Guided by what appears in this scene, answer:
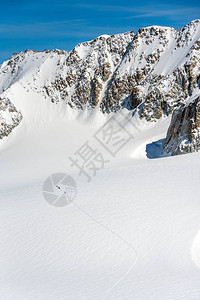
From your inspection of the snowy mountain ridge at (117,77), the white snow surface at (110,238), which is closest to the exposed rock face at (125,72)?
the snowy mountain ridge at (117,77)

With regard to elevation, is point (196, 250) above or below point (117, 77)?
below

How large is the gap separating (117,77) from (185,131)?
3094 cm

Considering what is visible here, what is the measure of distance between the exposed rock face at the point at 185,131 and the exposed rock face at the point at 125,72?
1510cm

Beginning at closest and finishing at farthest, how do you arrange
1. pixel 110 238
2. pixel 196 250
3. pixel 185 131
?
pixel 196 250
pixel 110 238
pixel 185 131

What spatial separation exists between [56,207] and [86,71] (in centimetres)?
5520

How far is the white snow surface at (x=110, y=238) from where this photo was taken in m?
10.4

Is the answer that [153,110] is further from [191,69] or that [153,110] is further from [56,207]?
[56,207]

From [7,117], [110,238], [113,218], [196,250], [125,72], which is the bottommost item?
[196,250]

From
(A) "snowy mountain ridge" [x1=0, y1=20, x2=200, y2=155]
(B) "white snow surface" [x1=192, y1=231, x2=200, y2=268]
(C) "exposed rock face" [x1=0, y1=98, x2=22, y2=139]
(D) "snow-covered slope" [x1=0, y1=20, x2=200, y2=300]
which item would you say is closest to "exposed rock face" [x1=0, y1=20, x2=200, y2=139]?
(A) "snowy mountain ridge" [x1=0, y1=20, x2=200, y2=155]

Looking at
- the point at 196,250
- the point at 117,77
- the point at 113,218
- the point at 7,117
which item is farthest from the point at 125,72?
the point at 196,250

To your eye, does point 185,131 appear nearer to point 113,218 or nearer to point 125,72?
point 113,218

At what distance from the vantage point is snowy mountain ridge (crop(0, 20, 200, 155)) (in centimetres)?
5625

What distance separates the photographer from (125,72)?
64875mm

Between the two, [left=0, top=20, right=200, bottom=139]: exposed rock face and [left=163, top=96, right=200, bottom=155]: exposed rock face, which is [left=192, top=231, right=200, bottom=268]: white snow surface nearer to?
[left=163, top=96, right=200, bottom=155]: exposed rock face
